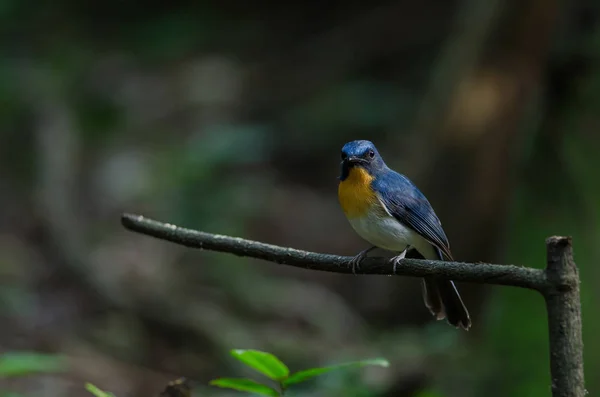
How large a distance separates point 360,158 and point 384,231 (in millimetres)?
284

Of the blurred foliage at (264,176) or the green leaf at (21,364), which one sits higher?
Answer: the blurred foliage at (264,176)

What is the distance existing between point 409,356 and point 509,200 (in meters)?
1.22

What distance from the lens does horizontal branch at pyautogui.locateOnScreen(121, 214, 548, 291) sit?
151 cm

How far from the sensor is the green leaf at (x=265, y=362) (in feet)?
5.46

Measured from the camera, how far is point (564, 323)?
1.43 m

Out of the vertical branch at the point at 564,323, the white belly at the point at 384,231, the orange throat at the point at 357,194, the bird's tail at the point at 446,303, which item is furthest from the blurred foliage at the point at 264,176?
the vertical branch at the point at 564,323

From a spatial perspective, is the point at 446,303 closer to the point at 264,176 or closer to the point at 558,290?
the point at 558,290

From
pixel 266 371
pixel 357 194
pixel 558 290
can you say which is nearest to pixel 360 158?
pixel 357 194

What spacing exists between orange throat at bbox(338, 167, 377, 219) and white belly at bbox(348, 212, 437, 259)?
0.03m

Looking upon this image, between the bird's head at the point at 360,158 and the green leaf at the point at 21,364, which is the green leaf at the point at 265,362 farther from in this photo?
the bird's head at the point at 360,158

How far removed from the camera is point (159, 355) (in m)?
6.38

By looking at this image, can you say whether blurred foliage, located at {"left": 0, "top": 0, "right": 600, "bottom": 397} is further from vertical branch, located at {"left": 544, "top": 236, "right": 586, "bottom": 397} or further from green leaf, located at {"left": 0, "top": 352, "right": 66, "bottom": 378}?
vertical branch, located at {"left": 544, "top": 236, "right": 586, "bottom": 397}

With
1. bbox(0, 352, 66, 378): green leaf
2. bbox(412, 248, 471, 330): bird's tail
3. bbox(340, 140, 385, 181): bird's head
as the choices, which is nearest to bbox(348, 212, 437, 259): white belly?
bbox(340, 140, 385, 181): bird's head

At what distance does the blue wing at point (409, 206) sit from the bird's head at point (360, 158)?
0.05 metres
